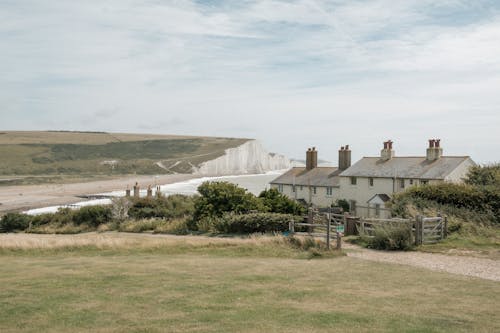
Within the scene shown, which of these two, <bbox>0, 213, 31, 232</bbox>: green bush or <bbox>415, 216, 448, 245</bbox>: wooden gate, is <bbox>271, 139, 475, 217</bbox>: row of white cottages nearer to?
<bbox>415, 216, 448, 245</bbox>: wooden gate

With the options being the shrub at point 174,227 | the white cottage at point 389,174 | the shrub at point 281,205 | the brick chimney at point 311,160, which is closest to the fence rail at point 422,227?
the shrub at point 281,205

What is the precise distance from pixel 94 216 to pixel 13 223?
6.27m

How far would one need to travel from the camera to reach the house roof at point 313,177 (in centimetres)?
5178

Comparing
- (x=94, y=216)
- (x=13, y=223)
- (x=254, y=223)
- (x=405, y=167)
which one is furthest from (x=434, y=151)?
(x=13, y=223)

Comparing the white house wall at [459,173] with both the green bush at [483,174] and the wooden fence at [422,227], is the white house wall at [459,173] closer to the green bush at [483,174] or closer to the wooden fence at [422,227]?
the green bush at [483,174]

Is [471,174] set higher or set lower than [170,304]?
higher

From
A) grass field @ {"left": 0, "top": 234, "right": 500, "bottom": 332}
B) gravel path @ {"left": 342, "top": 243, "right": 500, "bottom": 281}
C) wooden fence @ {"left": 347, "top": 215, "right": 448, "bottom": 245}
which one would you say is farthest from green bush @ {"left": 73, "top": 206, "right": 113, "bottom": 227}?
gravel path @ {"left": 342, "top": 243, "right": 500, "bottom": 281}

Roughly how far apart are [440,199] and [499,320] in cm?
1879

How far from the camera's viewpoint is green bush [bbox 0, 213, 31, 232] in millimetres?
39250

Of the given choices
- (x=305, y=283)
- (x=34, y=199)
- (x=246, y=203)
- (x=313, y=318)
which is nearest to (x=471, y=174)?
(x=246, y=203)

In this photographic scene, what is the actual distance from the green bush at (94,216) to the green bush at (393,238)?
74.1ft

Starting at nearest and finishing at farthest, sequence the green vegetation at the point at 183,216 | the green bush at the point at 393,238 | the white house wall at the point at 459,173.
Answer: the green bush at the point at 393,238
the green vegetation at the point at 183,216
the white house wall at the point at 459,173

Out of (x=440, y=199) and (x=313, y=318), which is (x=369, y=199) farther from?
(x=313, y=318)

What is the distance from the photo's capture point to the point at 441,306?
11281 millimetres
